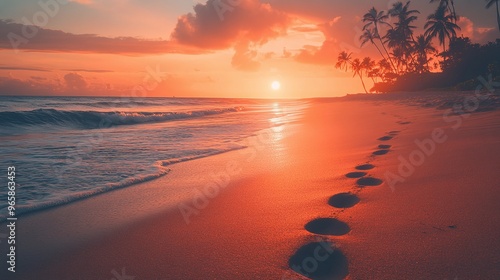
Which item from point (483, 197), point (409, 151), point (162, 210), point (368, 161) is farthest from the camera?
point (409, 151)

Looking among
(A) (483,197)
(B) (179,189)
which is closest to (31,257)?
(B) (179,189)

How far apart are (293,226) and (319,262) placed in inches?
26.2

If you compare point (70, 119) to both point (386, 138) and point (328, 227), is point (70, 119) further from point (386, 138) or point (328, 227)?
point (328, 227)

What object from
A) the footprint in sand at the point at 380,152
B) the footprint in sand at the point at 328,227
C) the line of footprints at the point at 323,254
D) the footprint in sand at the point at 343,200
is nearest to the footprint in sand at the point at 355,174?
the footprint in sand at the point at 343,200

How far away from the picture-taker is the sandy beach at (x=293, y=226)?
206 centimetres

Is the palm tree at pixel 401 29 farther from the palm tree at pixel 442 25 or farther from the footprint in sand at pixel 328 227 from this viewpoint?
the footprint in sand at pixel 328 227

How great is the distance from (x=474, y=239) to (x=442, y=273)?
517 mm

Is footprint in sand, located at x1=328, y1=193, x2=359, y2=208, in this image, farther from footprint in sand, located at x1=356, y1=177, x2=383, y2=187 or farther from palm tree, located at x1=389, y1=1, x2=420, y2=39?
palm tree, located at x1=389, y1=1, x2=420, y2=39

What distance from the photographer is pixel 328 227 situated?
2.71m

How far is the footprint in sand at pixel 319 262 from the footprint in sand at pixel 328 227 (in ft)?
0.92

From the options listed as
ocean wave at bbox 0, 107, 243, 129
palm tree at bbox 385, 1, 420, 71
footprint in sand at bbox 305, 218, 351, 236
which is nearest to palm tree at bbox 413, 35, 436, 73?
palm tree at bbox 385, 1, 420, 71

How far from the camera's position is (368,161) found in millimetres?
5145

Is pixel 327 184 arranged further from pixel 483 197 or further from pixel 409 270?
pixel 409 270

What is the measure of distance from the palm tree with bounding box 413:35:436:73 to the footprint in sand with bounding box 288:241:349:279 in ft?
170
